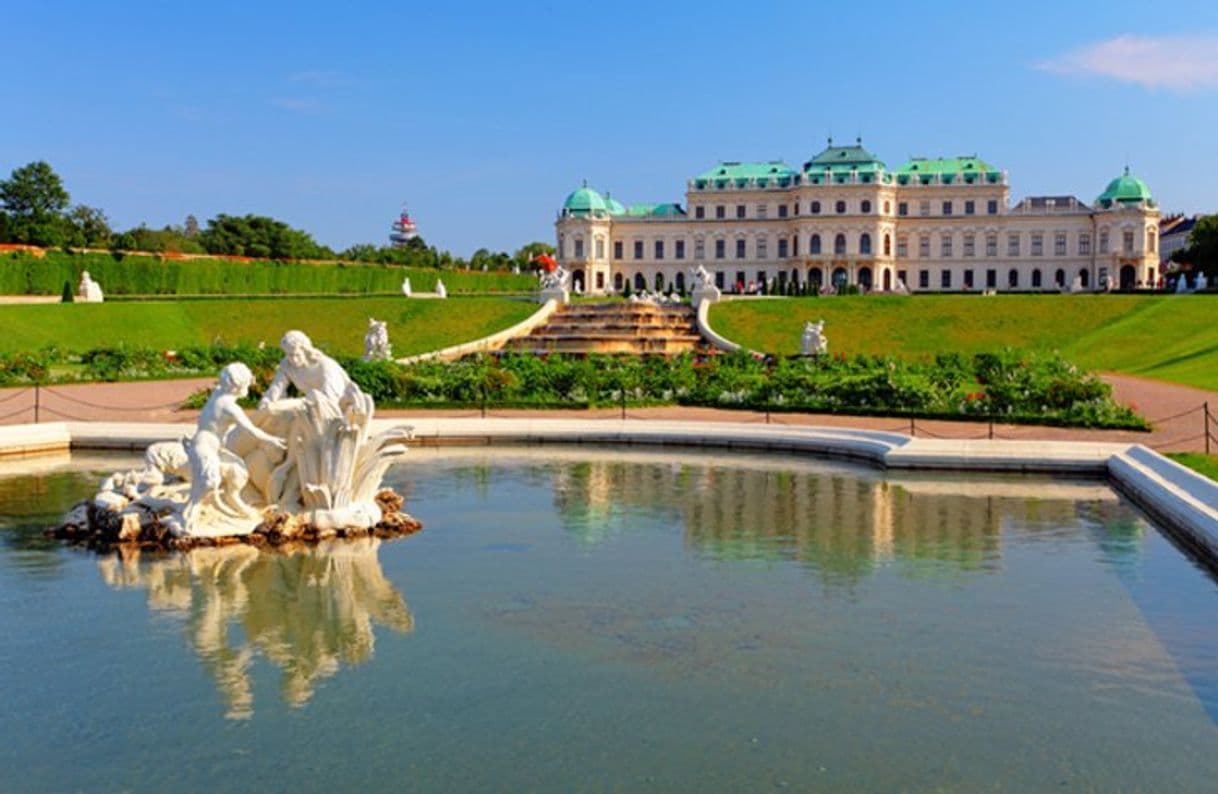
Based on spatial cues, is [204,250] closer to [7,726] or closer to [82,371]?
[82,371]

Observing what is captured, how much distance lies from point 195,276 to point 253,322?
40.0 ft

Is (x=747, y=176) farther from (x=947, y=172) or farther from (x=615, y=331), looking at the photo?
(x=615, y=331)

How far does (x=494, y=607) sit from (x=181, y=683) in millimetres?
2476

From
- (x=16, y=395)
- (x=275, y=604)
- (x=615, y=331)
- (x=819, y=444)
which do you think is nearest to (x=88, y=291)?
(x=615, y=331)

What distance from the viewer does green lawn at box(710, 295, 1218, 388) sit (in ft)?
133

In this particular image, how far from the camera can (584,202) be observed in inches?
3912

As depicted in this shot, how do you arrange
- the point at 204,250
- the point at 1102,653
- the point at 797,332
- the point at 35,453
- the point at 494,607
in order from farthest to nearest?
the point at 204,250 < the point at 797,332 < the point at 35,453 < the point at 494,607 < the point at 1102,653

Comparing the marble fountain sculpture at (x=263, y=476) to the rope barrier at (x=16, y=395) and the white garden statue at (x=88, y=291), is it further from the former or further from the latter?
the white garden statue at (x=88, y=291)

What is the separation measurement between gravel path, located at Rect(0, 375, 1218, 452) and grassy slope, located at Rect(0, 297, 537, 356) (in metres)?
14.3

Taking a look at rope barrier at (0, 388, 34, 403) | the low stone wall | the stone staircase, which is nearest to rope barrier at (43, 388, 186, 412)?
rope barrier at (0, 388, 34, 403)

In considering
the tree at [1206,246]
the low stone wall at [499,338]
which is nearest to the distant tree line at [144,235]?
the low stone wall at [499,338]

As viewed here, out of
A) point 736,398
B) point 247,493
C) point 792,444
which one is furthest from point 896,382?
point 247,493

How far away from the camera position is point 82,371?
31.1 meters

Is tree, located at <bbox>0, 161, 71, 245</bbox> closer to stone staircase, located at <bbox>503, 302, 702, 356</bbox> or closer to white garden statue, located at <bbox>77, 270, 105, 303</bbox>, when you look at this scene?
white garden statue, located at <bbox>77, 270, 105, 303</bbox>
